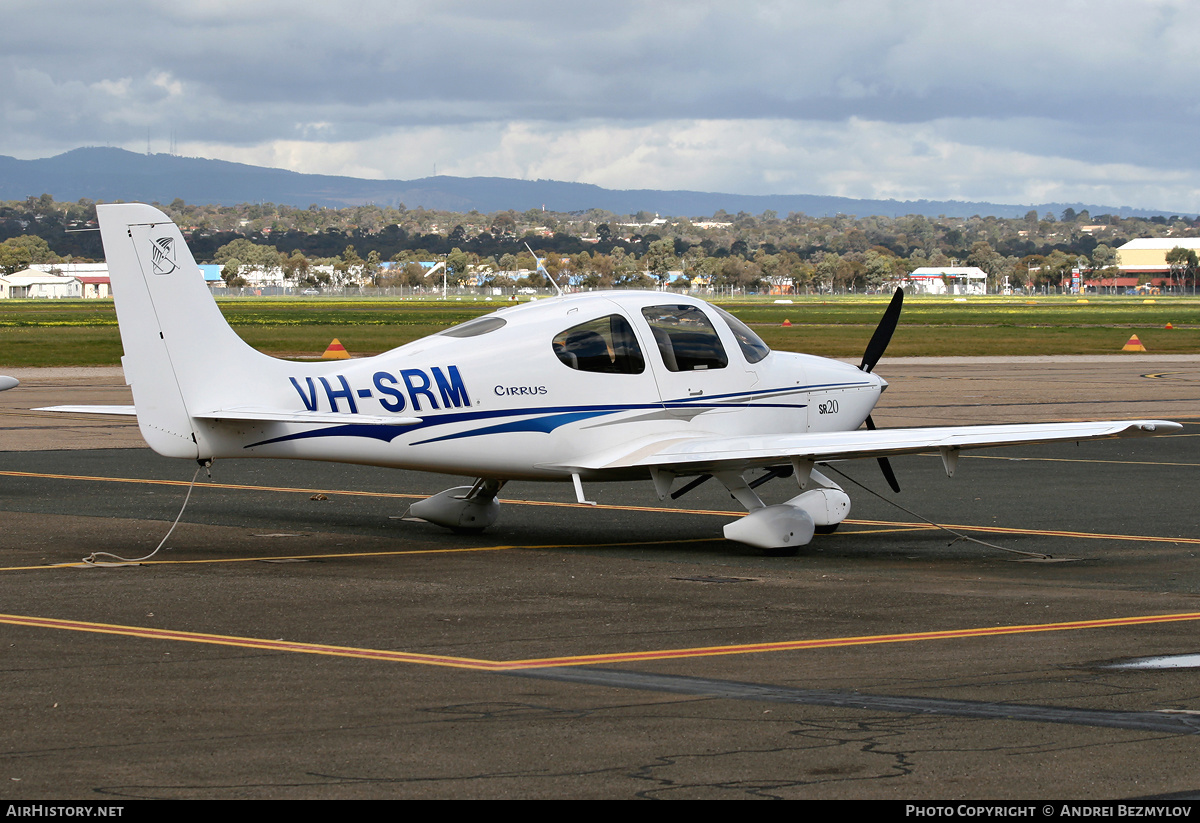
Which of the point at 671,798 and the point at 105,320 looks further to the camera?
the point at 105,320

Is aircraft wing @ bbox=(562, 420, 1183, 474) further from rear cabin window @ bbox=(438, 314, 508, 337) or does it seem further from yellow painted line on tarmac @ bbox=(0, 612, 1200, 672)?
yellow painted line on tarmac @ bbox=(0, 612, 1200, 672)

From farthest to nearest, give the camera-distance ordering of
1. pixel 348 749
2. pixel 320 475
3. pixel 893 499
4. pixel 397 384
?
pixel 320 475 < pixel 893 499 < pixel 397 384 < pixel 348 749

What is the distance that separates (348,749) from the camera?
7039 mm

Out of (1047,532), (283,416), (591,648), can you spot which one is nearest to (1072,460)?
(1047,532)

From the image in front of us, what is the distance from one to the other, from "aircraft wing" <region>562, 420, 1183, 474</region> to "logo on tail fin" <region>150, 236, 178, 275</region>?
4156 mm

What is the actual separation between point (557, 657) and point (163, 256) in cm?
571

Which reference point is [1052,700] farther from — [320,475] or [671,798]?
[320,475]

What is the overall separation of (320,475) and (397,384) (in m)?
7.55

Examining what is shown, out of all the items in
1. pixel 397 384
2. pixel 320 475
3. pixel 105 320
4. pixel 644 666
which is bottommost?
pixel 105 320

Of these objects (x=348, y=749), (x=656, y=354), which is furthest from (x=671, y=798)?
(x=656, y=354)

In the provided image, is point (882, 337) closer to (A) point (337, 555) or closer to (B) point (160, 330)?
(A) point (337, 555)

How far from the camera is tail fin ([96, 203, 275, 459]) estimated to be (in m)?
12.4

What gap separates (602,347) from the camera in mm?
14078

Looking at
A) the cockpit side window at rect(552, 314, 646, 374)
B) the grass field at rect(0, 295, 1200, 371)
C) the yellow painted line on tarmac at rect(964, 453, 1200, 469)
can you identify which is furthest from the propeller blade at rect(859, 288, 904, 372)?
the grass field at rect(0, 295, 1200, 371)
